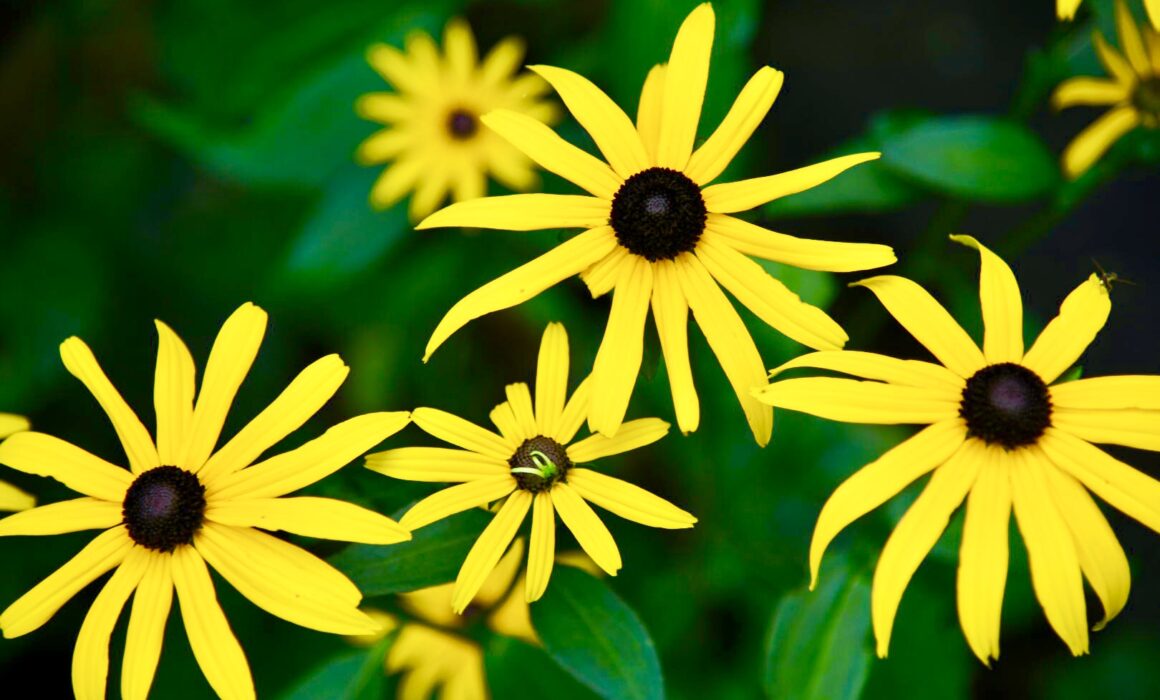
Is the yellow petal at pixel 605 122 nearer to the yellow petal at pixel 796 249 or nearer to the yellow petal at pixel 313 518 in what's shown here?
the yellow petal at pixel 796 249

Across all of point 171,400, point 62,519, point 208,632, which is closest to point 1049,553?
point 208,632

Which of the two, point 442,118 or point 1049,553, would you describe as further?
point 442,118

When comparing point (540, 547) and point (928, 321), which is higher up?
point (928, 321)

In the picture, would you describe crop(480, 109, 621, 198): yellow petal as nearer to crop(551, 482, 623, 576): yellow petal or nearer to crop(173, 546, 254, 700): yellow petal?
crop(551, 482, 623, 576): yellow petal

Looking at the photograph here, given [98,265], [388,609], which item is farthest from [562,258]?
[98,265]

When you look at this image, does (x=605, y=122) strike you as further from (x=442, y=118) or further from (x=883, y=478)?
(x=442, y=118)

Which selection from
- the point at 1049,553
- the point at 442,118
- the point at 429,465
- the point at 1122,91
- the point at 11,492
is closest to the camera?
the point at 1049,553
